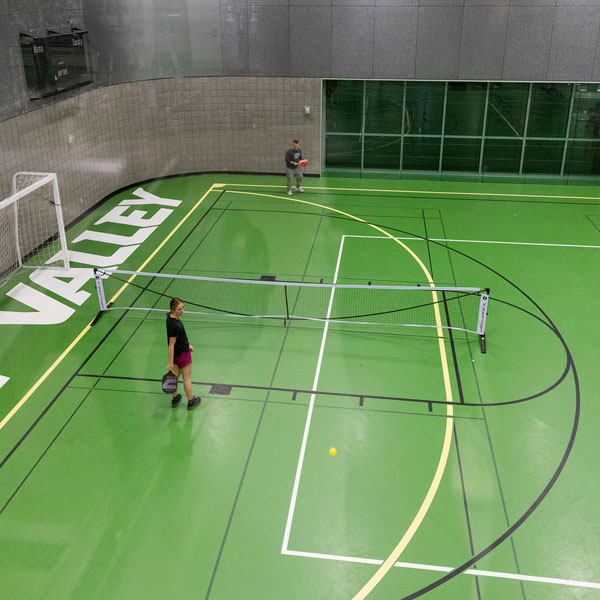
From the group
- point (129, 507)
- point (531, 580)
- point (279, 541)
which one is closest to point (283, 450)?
point (279, 541)

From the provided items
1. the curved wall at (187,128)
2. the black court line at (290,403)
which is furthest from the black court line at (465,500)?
the curved wall at (187,128)

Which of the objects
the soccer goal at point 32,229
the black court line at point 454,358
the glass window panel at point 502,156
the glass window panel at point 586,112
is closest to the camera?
the black court line at point 454,358

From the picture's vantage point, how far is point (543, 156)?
21.5 m

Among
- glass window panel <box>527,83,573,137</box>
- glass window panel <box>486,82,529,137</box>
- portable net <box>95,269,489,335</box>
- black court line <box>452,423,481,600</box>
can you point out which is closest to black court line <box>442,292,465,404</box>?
portable net <box>95,269,489,335</box>

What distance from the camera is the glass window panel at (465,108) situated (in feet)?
68.0

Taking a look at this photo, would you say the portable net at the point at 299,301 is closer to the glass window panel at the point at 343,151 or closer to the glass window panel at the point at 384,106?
the glass window panel at the point at 343,151

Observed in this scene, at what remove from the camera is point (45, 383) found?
36.4 feet

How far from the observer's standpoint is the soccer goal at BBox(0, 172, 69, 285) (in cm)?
1495

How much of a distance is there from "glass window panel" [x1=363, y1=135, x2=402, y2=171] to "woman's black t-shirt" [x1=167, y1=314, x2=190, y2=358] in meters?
14.1

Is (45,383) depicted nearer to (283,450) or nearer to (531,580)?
(283,450)

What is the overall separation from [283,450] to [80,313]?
623cm

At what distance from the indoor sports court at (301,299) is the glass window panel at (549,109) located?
9 cm

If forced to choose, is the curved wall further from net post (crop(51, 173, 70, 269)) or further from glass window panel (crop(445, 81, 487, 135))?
glass window panel (crop(445, 81, 487, 135))

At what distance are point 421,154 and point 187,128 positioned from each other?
816cm
